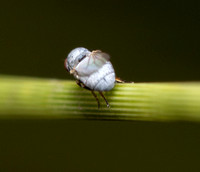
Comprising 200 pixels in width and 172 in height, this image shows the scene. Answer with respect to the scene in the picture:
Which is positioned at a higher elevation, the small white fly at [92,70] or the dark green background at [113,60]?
the dark green background at [113,60]

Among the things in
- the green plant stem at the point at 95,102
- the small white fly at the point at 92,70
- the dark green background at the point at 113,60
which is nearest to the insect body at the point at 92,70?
the small white fly at the point at 92,70

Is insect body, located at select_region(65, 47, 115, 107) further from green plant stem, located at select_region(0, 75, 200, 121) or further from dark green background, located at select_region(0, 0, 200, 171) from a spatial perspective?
dark green background, located at select_region(0, 0, 200, 171)

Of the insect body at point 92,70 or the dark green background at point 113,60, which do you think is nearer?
the insect body at point 92,70

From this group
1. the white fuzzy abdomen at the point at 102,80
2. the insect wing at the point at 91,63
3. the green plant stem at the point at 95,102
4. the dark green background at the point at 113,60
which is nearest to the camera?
the green plant stem at the point at 95,102

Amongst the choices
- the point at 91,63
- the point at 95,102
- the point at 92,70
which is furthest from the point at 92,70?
the point at 95,102

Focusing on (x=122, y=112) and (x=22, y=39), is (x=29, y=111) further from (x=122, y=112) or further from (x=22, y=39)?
(x=22, y=39)

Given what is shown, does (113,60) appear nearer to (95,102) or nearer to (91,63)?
(91,63)

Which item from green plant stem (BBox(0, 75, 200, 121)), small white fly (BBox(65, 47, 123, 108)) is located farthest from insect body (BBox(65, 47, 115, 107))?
green plant stem (BBox(0, 75, 200, 121))

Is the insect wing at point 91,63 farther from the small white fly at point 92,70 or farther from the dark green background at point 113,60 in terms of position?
the dark green background at point 113,60
